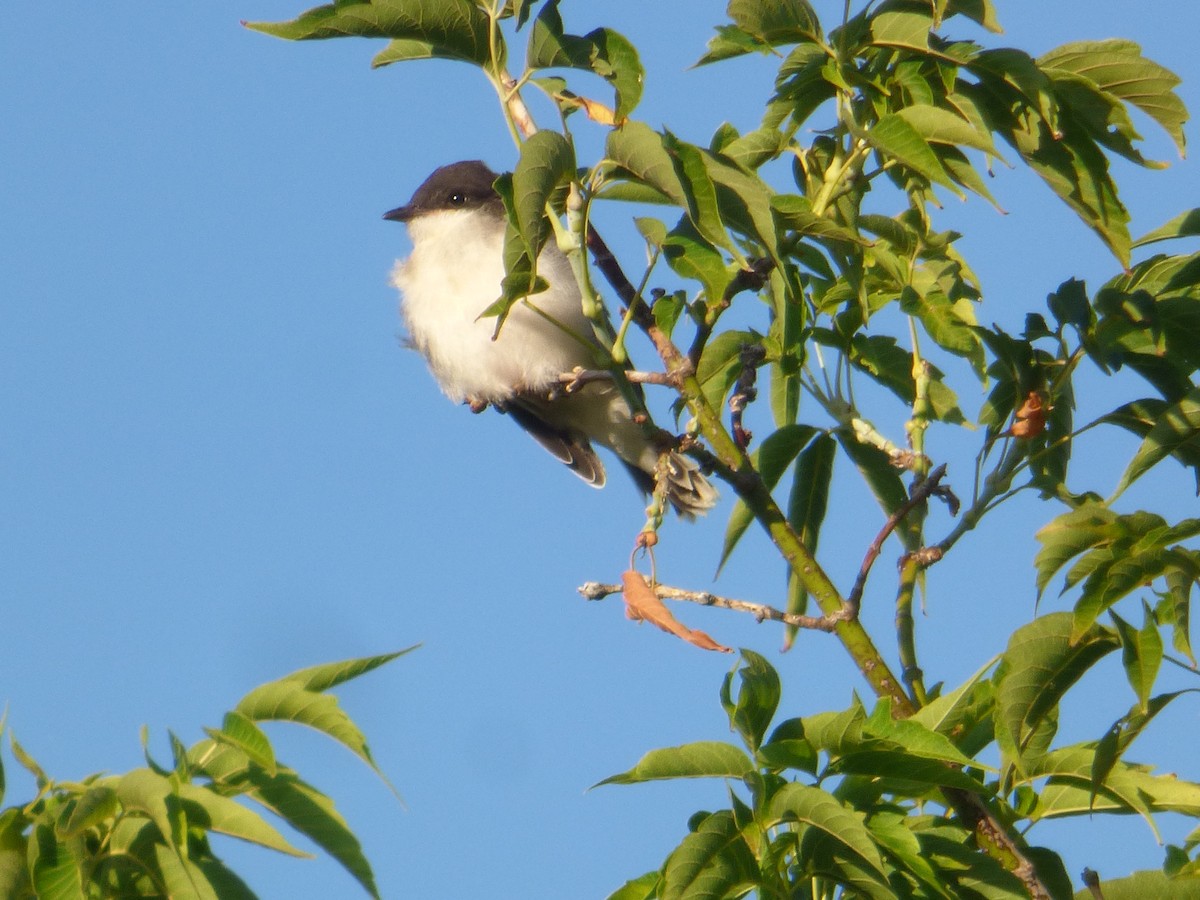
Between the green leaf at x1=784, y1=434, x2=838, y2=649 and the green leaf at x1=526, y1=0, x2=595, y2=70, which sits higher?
the green leaf at x1=526, y1=0, x2=595, y2=70

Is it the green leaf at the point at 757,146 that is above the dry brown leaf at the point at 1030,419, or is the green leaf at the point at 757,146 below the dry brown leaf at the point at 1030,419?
above

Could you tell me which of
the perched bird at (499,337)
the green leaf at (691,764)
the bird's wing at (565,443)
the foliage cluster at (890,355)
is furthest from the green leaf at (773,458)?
the bird's wing at (565,443)

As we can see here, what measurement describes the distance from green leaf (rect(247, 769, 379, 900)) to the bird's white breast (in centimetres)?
320

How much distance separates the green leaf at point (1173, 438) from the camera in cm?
256

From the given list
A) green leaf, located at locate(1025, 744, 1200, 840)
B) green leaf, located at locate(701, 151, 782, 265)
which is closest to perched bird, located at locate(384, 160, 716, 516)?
green leaf, located at locate(1025, 744, 1200, 840)

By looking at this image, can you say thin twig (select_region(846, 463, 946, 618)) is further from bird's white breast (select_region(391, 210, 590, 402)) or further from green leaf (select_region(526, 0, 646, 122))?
bird's white breast (select_region(391, 210, 590, 402))

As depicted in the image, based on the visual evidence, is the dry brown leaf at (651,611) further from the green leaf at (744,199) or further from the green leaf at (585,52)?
the green leaf at (585,52)

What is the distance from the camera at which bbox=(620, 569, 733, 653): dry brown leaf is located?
2186 millimetres

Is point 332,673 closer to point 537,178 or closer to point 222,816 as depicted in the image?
A: point 222,816

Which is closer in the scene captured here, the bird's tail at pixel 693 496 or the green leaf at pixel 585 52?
the green leaf at pixel 585 52

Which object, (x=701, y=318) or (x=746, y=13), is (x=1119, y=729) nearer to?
(x=701, y=318)

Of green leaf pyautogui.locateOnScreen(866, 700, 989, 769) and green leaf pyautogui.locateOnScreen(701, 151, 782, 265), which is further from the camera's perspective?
green leaf pyautogui.locateOnScreen(701, 151, 782, 265)

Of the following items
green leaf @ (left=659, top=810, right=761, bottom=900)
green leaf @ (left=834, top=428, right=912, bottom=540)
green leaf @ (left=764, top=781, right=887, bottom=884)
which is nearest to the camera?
green leaf @ (left=764, top=781, right=887, bottom=884)

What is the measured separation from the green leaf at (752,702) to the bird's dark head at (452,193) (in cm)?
393
